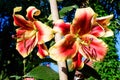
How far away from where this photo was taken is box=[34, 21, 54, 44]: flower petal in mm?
1342

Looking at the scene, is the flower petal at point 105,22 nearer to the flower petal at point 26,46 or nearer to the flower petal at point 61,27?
the flower petal at point 61,27

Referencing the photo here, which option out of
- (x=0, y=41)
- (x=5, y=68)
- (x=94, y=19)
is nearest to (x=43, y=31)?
(x=94, y=19)

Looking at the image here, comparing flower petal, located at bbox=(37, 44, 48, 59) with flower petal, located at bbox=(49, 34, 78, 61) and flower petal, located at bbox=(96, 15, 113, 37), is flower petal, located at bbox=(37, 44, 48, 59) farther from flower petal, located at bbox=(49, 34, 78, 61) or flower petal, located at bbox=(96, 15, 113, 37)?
flower petal, located at bbox=(96, 15, 113, 37)

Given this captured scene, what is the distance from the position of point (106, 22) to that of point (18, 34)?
283 mm

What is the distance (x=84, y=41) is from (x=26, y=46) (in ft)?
0.59

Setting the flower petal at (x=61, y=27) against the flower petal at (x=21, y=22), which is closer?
the flower petal at (x=61, y=27)

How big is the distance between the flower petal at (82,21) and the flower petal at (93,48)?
0.04 meters

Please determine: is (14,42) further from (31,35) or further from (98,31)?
(98,31)

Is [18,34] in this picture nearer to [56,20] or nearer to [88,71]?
[56,20]

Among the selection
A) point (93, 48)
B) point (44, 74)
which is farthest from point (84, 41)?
point (44, 74)

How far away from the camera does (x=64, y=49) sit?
1354mm

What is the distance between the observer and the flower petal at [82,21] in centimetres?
137

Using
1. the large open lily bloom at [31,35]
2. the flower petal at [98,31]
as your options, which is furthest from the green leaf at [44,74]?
the flower petal at [98,31]

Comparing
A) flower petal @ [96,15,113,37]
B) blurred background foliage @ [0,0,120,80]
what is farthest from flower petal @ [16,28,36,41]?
blurred background foliage @ [0,0,120,80]
